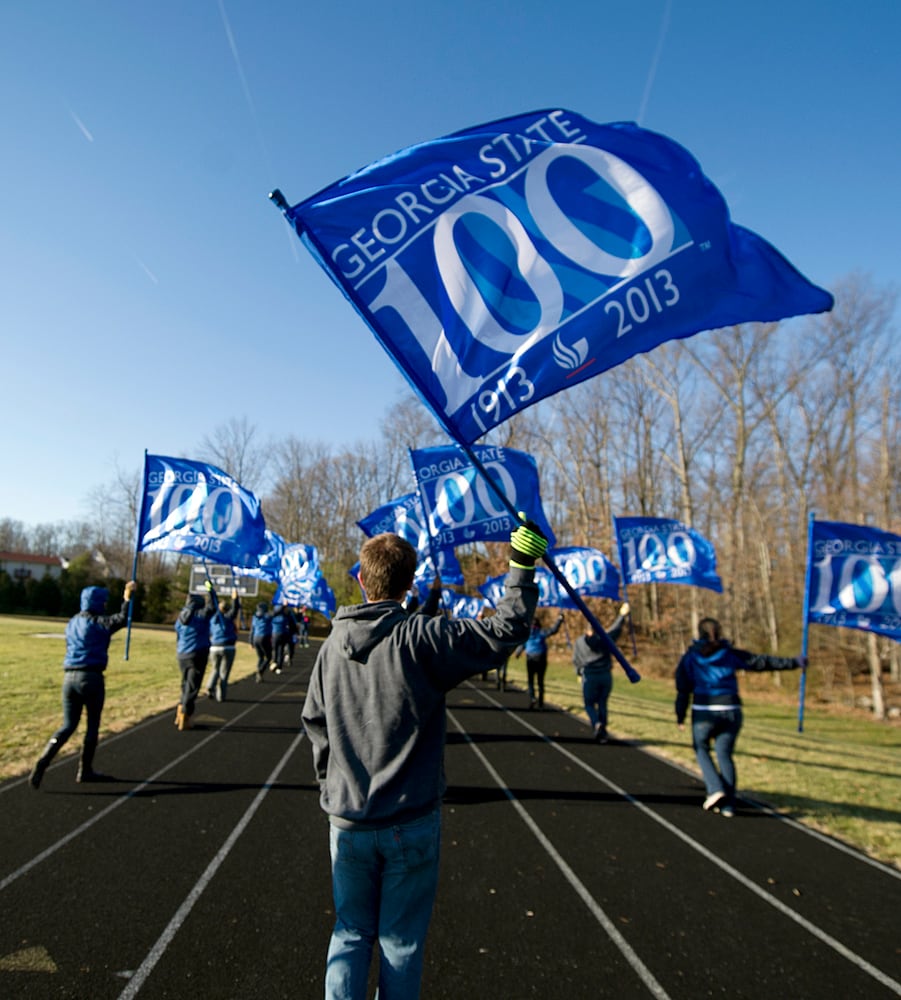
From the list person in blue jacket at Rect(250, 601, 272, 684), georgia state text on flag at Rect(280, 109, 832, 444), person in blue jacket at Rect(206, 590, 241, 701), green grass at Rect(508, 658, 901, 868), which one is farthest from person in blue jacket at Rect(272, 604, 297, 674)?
georgia state text on flag at Rect(280, 109, 832, 444)

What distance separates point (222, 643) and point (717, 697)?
976 centimetres

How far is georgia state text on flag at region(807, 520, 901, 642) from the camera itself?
10750mm

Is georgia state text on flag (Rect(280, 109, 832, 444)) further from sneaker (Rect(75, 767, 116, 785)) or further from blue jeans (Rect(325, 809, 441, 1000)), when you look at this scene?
sneaker (Rect(75, 767, 116, 785))

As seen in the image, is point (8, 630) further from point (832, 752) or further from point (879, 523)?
point (879, 523)

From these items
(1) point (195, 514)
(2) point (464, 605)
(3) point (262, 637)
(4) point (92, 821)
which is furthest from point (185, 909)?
(2) point (464, 605)

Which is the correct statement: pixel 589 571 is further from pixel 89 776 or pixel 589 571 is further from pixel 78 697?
pixel 78 697

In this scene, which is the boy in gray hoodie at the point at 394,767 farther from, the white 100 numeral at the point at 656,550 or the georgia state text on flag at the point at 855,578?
the white 100 numeral at the point at 656,550

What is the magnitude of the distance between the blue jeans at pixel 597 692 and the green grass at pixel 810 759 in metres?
0.83

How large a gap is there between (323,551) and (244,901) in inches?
2017

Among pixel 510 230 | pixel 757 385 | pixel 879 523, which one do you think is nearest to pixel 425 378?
pixel 510 230

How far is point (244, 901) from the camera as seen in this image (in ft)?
15.0

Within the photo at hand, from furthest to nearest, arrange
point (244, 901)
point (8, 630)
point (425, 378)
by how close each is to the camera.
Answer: point (8, 630)
point (244, 901)
point (425, 378)

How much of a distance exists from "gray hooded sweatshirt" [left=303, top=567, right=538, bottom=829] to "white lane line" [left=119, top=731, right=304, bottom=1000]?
211 cm

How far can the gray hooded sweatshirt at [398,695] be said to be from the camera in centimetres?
237
